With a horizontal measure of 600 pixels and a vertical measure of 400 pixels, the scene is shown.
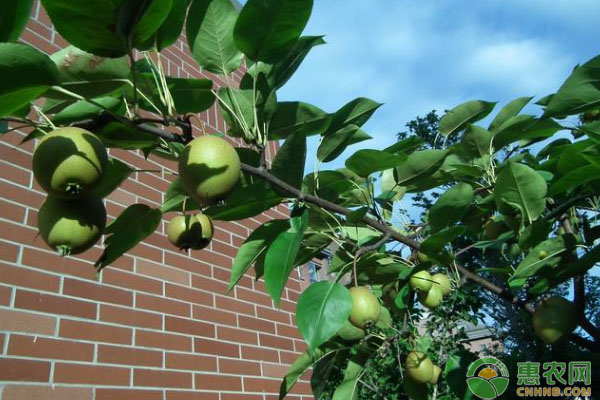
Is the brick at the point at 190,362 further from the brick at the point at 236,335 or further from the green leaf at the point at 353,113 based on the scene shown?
the green leaf at the point at 353,113

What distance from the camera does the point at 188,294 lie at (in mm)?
3160

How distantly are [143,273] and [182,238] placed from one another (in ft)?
5.89

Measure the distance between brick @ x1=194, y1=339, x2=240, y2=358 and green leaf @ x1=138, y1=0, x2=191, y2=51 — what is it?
7.81 feet

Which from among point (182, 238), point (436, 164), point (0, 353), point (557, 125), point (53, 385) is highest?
point (557, 125)

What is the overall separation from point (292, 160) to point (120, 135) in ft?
1.32

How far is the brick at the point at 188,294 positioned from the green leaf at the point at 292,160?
2.14m

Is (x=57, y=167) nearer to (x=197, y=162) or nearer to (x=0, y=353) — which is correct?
(x=197, y=162)

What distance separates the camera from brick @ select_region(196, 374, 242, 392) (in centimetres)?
294

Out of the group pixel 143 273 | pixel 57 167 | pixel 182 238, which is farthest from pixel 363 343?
pixel 143 273

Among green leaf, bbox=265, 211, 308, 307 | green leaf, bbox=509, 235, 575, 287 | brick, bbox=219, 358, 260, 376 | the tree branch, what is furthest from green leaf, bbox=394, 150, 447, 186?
brick, bbox=219, 358, 260, 376

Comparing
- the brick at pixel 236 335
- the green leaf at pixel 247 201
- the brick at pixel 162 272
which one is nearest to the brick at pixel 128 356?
the brick at pixel 162 272

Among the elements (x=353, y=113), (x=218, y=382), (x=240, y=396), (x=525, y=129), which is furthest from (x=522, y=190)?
(x=240, y=396)

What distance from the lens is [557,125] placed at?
156 centimetres

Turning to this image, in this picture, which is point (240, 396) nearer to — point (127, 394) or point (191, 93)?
point (127, 394)
